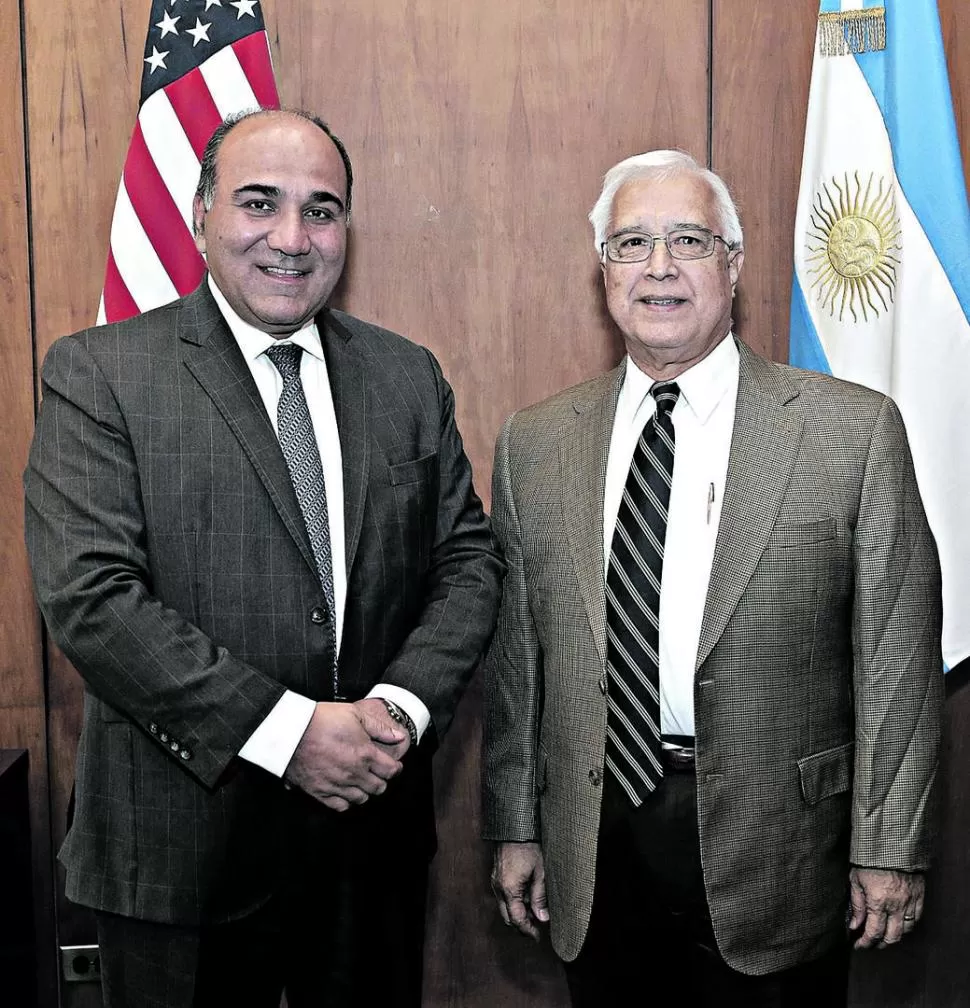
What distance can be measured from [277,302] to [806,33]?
1.61 meters

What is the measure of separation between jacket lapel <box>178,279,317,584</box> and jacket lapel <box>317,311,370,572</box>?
0.08 metres

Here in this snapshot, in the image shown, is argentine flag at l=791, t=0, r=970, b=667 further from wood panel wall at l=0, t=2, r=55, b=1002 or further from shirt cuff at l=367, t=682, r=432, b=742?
wood panel wall at l=0, t=2, r=55, b=1002

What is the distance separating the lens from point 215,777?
1587mm

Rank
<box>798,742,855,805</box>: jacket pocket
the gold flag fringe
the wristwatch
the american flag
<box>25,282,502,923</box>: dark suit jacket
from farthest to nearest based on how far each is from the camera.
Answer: the gold flag fringe, the american flag, <box>798,742,855,805</box>: jacket pocket, the wristwatch, <box>25,282,502,923</box>: dark suit jacket

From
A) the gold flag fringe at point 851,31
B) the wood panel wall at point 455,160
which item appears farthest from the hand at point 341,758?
the gold flag fringe at point 851,31

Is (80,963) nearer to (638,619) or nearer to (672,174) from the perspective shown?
(638,619)

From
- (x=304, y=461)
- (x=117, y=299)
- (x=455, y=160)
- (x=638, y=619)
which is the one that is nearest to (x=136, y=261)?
(x=117, y=299)

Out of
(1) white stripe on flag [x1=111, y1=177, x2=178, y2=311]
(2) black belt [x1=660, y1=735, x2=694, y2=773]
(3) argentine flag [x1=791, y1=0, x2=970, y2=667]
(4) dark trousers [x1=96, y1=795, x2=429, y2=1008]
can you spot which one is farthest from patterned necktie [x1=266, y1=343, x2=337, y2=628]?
(3) argentine flag [x1=791, y1=0, x2=970, y2=667]

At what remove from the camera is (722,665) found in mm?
1763

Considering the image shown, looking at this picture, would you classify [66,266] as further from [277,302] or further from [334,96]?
[277,302]

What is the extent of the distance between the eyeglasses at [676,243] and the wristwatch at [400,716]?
857 mm

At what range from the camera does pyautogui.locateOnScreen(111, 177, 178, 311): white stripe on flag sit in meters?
2.35

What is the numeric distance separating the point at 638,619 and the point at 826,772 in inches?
15.9

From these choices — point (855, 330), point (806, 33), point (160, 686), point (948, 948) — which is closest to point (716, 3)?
point (806, 33)
